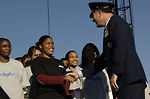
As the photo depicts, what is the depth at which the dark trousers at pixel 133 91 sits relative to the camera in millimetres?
3559

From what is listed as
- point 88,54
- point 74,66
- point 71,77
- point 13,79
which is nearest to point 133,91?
point 71,77

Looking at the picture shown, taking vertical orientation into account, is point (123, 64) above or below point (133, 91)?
above

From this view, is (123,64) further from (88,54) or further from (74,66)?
(74,66)

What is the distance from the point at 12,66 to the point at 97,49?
1795 millimetres

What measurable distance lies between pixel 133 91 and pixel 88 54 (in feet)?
10.1

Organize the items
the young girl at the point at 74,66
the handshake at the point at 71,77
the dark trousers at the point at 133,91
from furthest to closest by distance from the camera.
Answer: the young girl at the point at 74,66 → the handshake at the point at 71,77 → the dark trousers at the point at 133,91

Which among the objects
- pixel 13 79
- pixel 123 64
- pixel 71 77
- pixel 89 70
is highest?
pixel 123 64

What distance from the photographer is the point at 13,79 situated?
559cm

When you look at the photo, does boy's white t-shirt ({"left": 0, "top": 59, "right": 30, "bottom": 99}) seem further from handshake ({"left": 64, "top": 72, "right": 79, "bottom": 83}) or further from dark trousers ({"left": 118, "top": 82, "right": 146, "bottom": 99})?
dark trousers ({"left": 118, "top": 82, "right": 146, "bottom": 99})

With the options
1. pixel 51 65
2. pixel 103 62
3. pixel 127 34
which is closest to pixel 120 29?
pixel 127 34

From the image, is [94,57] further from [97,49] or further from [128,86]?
[128,86]

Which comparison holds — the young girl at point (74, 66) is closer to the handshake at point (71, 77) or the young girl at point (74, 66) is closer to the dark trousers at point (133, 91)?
the handshake at point (71, 77)

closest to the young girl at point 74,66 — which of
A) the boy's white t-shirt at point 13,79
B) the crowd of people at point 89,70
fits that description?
the crowd of people at point 89,70

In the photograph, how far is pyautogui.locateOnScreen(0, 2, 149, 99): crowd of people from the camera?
142 inches
